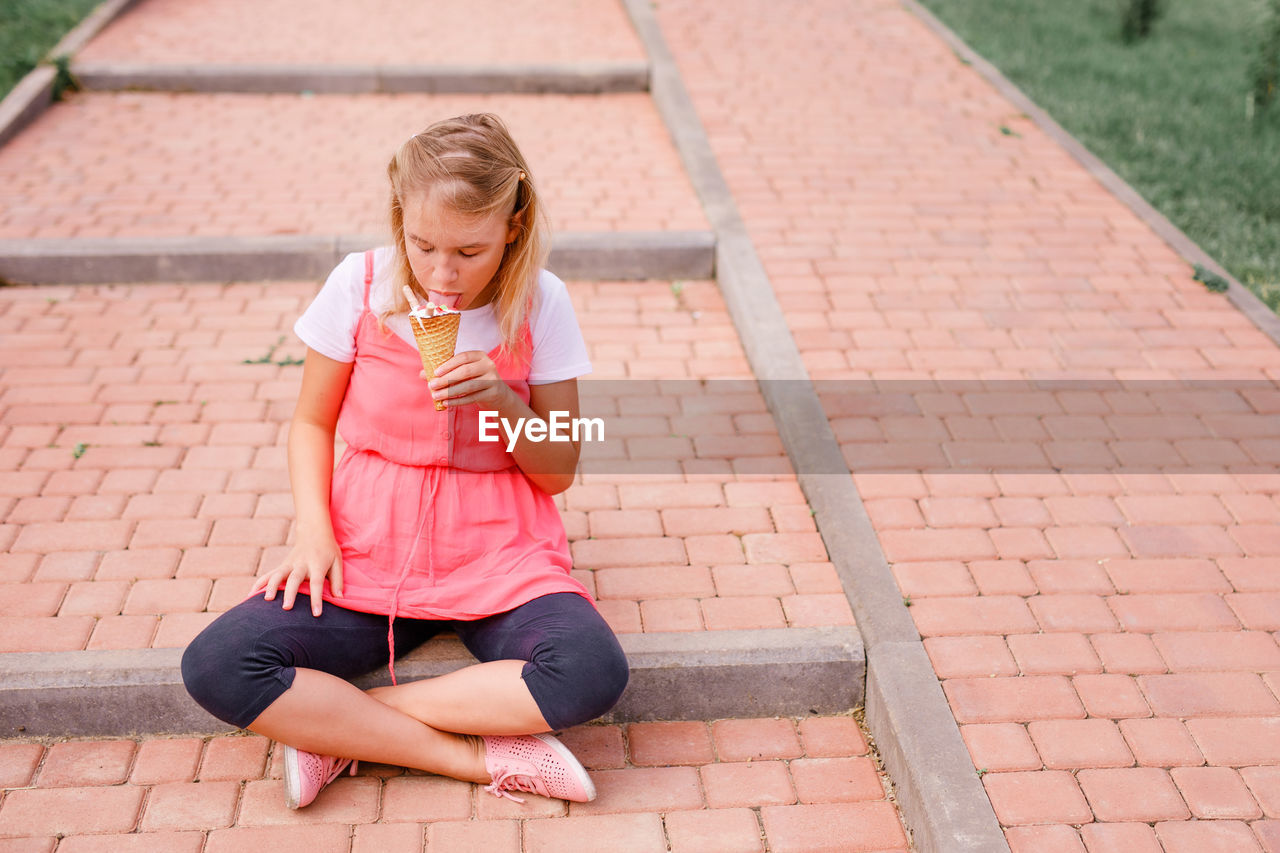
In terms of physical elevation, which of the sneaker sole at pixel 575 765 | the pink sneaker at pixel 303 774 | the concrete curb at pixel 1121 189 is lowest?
the concrete curb at pixel 1121 189

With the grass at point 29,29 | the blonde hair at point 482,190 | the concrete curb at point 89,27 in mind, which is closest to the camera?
→ the blonde hair at point 482,190

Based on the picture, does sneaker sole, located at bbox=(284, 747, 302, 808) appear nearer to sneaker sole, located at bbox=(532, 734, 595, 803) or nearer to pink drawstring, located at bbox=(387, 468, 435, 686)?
pink drawstring, located at bbox=(387, 468, 435, 686)

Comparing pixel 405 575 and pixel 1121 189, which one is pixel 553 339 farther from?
pixel 1121 189

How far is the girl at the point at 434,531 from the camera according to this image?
2.37 meters

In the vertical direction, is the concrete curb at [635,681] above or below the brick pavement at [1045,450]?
above

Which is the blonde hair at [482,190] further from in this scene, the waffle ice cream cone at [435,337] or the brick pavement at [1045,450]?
the brick pavement at [1045,450]

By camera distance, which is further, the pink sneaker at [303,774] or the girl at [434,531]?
the pink sneaker at [303,774]

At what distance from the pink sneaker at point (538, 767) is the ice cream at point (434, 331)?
2.86ft

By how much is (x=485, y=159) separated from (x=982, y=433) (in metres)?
2.37

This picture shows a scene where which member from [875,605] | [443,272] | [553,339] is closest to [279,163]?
[553,339]

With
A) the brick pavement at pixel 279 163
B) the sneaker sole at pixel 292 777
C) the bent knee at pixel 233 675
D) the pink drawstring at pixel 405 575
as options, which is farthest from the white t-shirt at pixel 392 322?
the brick pavement at pixel 279 163

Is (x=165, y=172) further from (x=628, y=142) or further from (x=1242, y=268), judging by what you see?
(x=1242, y=268)

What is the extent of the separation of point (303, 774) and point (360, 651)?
31cm

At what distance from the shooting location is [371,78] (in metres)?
7.39
